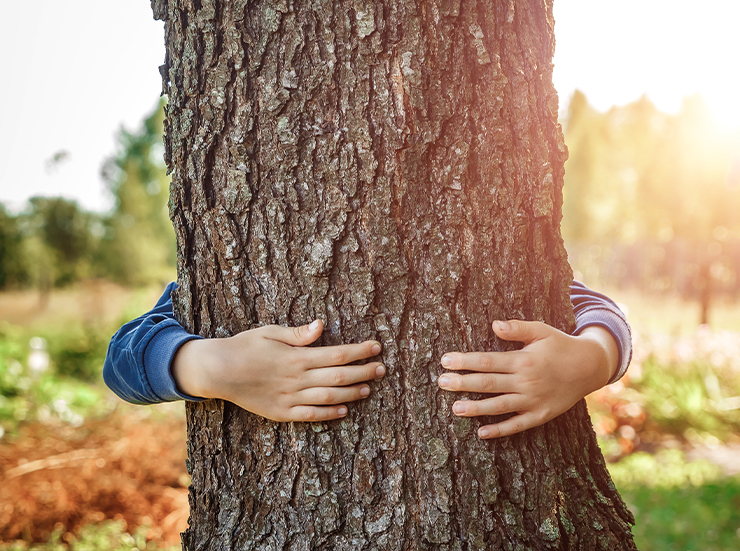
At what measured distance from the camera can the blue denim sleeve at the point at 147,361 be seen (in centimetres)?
125

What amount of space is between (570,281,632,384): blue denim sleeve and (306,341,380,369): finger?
59 cm

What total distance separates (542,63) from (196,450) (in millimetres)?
1290

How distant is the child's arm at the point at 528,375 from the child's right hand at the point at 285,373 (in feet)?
0.65

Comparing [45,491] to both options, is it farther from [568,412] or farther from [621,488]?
[621,488]

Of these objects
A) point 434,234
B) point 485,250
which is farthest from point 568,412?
point 434,234

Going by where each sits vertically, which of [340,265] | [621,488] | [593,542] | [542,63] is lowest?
[621,488]

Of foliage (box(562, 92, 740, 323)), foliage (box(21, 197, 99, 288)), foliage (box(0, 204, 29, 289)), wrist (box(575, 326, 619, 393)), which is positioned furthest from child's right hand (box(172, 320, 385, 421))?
foliage (box(562, 92, 740, 323))

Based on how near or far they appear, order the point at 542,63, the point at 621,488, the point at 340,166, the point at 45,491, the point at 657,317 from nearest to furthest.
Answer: the point at 340,166 → the point at 542,63 → the point at 45,491 → the point at 621,488 → the point at 657,317

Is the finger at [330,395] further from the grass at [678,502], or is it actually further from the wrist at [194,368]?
the grass at [678,502]

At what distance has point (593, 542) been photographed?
1.28 m

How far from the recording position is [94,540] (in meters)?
3.04

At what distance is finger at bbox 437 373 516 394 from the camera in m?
1.16

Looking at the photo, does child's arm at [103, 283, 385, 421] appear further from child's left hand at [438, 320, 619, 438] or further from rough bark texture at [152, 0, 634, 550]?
child's left hand at [438, 320, 619, 438]

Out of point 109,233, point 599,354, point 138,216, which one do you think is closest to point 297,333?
point 599,354
